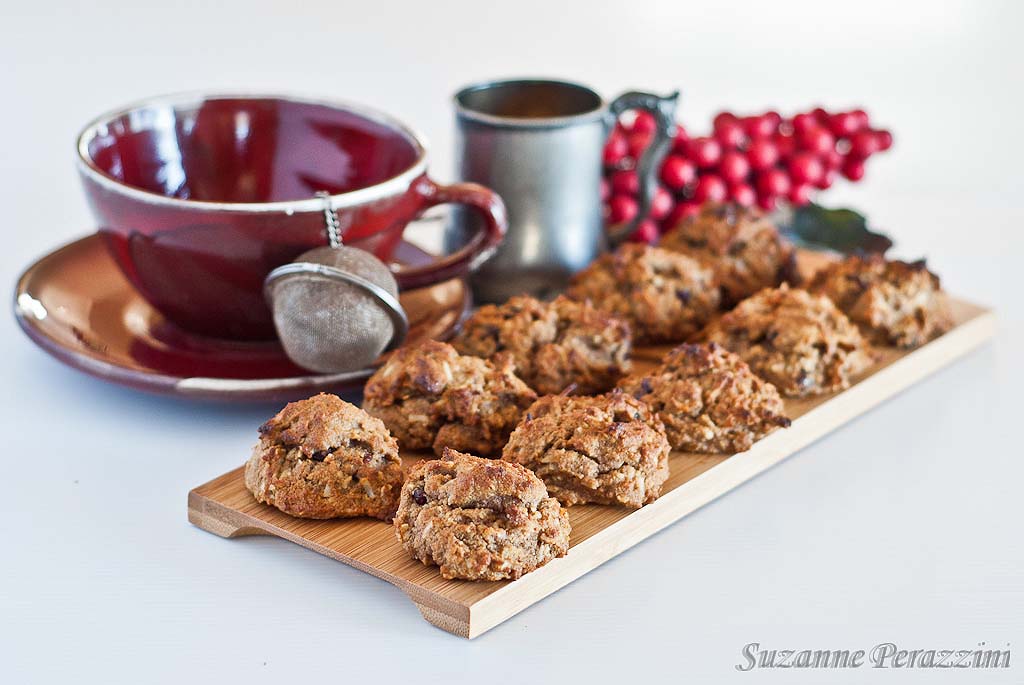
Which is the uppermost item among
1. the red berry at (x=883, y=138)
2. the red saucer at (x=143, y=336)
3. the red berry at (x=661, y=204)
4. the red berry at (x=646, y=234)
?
the red berry at (x=883, y=138)

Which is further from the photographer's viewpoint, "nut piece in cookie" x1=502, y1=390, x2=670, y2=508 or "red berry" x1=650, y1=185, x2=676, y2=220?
"red berry" x1=650, y1=185, x2=676, y2=220

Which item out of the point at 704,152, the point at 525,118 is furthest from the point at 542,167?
the point at 704,152

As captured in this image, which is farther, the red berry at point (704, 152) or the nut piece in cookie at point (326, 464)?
the red berry at point (704, 152)

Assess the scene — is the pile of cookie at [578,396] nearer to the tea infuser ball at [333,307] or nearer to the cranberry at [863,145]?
the tea infuser ball at [333,307]

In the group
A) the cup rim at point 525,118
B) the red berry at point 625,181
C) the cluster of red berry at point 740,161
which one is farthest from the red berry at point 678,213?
the cup rim at point 525,118

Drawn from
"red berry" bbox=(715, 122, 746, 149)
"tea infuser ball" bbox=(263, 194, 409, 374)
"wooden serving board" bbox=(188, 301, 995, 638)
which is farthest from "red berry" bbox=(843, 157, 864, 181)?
"tea infuser ball" bbox=(263, 194, 409, 374)

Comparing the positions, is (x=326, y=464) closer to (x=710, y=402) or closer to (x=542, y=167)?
(x=710, y=402)

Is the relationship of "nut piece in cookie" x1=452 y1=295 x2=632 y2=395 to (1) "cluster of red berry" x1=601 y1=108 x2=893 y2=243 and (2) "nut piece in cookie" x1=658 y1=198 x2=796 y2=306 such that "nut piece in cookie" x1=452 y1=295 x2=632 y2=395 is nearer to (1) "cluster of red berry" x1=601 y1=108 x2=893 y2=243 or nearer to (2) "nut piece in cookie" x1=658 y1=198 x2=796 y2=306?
(2) "nut piece in cookie" x1=658 y1=198 x2=796 y2=306

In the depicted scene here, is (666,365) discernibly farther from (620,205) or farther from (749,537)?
(620,205)
